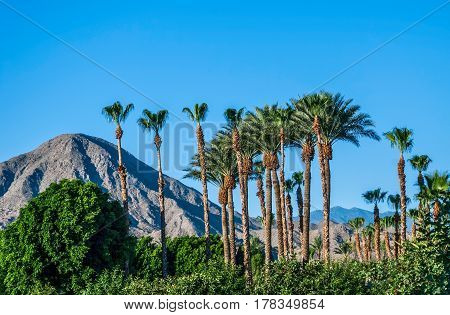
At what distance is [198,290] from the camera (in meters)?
23.2

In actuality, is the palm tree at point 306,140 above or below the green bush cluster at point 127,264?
above

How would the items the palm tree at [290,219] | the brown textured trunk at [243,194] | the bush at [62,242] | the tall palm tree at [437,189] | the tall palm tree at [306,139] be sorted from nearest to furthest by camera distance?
1. the tall palm tree at [437,189]
2. the bush at [62,242]
3. the tall palm tree at [306,139]
4. the brown textured trunk at [243,194]
5. the palm tree at [290,219]

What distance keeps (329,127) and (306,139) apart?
2.87m

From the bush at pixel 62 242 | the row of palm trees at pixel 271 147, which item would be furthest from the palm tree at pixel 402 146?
the bush at pixel 62 242

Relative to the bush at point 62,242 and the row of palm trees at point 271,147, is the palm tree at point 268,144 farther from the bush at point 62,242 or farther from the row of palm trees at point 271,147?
the bush at point 62,242

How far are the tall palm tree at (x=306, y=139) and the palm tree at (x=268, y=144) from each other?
2102 millimetres

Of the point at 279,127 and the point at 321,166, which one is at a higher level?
the point at 279,127

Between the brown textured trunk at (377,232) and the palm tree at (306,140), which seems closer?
the palm tree at (306,140)

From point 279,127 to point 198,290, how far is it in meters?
29.2

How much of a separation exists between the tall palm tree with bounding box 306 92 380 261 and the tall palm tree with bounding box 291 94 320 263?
0.31 m

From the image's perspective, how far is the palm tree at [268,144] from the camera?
5212 cm

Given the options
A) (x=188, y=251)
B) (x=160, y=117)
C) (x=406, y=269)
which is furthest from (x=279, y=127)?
(x=406, y=269)

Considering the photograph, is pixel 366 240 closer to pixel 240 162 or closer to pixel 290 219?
pixel 290 219
